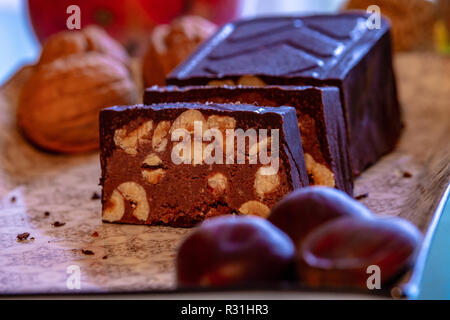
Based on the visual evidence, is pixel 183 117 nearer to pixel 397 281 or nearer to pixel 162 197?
pixel 162 197

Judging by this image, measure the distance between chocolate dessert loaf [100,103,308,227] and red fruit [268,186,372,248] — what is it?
18.0 inches

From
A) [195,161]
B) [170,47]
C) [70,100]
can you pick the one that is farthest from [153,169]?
[170,47]

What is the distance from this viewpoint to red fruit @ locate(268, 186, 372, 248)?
3.58 feet

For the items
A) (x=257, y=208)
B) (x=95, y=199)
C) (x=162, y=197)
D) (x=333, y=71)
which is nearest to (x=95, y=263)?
(x=162, y=197)

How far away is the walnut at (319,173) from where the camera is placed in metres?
1.87

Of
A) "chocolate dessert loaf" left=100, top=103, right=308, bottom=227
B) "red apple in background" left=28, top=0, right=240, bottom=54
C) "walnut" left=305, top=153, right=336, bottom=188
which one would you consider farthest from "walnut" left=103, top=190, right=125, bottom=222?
"red apple in background" left=28, top=0, right=240, bottom=54

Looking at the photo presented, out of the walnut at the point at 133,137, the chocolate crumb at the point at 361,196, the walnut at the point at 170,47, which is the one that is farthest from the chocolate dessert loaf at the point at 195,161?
the walnut at the point at 170,47

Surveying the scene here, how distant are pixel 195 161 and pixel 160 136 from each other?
13cm

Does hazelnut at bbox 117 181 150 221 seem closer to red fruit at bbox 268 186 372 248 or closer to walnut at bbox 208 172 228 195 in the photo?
walnut at bbox 208 172 228 195

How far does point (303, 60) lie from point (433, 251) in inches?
46.2

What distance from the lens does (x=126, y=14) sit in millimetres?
3426

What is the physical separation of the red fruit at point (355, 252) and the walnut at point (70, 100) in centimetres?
185

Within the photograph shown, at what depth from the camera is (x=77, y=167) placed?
2.61m

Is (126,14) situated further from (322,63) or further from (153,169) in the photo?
(153,169)
